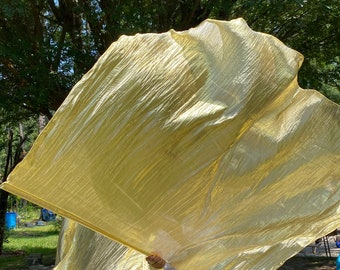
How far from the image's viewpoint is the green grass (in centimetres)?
1350

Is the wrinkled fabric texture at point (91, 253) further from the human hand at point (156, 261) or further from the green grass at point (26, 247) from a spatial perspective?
the green grass at point (26, 247)

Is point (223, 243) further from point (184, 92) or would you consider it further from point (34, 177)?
point (34, 177)

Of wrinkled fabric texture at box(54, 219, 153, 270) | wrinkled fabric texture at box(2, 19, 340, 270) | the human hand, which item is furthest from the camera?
wrinkled fabric texture at box(54, 219, 153, 270)

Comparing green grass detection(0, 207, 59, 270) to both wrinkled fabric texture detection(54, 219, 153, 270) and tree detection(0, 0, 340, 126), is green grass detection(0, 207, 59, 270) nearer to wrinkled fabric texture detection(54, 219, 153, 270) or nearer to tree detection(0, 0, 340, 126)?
tree detection(0, 0, 340, 126)

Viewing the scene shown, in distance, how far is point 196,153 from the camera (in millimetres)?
2307

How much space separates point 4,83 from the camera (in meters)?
9.18

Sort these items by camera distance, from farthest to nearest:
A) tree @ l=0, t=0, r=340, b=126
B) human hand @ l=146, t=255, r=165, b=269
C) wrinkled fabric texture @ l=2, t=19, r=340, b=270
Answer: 1. tree @ l=0, t=0, r=340, b=126
2. human hand @ l=146, t=255, r=165, b=269
3. wrinkled fabric texture @ l=2, t=19, r=340, b=270

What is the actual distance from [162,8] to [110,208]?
6.61 meters

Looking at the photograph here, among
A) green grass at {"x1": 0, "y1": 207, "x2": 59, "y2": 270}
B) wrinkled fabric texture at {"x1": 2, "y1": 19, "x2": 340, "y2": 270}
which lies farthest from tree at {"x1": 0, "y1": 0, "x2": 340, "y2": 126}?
green grass at {"x1": 0, "y1": 207, "x2": 59, "y2": 270}

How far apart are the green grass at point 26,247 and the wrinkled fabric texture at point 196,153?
36.0ft

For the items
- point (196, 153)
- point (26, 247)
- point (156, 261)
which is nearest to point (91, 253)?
point (156, 261)

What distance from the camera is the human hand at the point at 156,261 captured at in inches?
97.7

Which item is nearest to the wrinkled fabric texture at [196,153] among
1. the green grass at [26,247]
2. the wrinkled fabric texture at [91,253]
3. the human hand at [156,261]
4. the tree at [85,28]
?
the human hand at [156,261]

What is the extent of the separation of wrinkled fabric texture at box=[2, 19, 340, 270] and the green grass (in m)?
11.0
